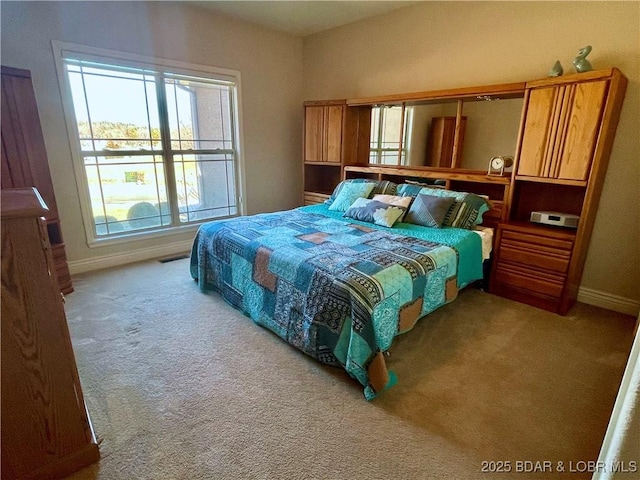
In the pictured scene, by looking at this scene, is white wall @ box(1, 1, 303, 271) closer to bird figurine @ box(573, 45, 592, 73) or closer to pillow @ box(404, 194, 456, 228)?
pillow @ box(404, 194, 456, 228)

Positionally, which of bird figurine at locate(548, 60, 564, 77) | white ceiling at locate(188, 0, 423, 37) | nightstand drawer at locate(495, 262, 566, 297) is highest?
white ceiling at locate(188, 0, 423, 37)

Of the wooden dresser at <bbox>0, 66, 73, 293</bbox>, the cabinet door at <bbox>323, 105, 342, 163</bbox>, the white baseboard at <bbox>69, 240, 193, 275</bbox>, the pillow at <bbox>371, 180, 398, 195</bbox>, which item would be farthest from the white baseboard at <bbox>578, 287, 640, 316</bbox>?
the wooden dresser at <bbox>0, 66, 73, 293</bbox>

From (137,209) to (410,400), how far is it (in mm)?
3446

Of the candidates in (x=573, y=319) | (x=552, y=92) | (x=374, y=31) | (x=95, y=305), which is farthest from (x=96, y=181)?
(x=573, y=319)

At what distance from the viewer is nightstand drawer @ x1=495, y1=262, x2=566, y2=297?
8.48 feet

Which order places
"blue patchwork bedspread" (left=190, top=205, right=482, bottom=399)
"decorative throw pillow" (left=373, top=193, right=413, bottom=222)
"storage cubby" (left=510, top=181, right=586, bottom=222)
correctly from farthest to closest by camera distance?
"decorative throw pillow" (left=373, top=193, right=413, bottom=222)
"storage cubby" (left=510, top=181, right=586, bottom=222)
"blue patchwork bedspread" (left=190, top=205, right=482, bottom=399)

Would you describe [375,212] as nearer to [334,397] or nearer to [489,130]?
[489,130]

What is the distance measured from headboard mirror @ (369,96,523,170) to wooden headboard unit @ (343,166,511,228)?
0.36 feet

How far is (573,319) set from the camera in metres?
2.56

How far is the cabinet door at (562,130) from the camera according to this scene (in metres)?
2.29

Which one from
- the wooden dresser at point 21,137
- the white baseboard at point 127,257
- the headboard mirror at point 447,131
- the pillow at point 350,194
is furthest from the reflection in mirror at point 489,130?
the wooden dresser at point 21,137

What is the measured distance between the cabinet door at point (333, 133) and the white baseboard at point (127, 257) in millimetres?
2081

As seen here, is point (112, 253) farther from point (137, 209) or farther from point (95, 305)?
point (95, 305)

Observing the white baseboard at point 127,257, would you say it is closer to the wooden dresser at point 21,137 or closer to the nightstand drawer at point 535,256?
the wooden dresser at point 21,137
